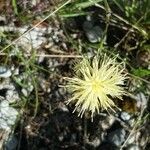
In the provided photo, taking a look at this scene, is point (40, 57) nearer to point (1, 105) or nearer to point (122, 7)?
point (1, 105)

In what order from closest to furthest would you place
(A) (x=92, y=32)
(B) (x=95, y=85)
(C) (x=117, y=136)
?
(B) (x=95, y=85)
(C) (x=117, y=136)
(A) (x=92, y=32)

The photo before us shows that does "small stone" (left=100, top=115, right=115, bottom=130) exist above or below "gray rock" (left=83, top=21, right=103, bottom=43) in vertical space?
below

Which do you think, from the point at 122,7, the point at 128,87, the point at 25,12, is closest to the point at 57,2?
the point at 25,12

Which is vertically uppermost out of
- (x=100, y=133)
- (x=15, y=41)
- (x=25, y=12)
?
(x=25, y=12)

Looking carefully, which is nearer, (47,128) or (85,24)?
(47,128)

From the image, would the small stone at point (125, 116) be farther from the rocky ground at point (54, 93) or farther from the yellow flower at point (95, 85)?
the yellow flower at point (95, 85)

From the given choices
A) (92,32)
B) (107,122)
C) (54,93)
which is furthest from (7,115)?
(92,32)

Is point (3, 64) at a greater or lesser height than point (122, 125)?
greater

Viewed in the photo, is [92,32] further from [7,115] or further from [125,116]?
[7,115]

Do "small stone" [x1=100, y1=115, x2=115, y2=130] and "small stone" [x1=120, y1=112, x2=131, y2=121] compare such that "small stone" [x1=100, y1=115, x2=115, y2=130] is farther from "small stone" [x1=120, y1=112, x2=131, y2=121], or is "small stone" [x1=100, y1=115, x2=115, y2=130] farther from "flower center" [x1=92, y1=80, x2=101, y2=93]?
"flower center" [x1=92, y1=80, x2=101, y2=93]

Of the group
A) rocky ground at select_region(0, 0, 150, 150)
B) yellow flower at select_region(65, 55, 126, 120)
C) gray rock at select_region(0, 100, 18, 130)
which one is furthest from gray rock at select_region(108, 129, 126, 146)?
gray rock at select_region(0, 100, 18, 130)

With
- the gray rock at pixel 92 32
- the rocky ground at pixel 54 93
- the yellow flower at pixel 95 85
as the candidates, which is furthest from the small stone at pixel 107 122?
the gray rock at pixel 92 32
